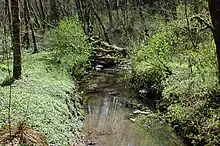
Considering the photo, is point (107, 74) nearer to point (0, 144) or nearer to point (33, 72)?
point (33, 72)

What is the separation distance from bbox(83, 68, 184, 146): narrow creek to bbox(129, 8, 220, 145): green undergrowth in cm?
64

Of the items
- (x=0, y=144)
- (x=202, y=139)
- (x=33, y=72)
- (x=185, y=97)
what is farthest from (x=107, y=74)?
(x=0, y=144)

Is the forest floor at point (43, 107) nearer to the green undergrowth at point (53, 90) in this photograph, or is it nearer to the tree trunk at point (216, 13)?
the green undergrowth at point (53, 90)

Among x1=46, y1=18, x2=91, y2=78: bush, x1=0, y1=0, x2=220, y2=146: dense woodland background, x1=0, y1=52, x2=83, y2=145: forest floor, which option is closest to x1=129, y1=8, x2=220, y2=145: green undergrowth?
x1=0, y1=0, x2=220, y2=146: dense woodland background

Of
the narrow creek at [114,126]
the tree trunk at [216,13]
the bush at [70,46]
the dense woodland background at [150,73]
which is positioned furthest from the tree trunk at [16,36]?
the tree trunk at [216,13]

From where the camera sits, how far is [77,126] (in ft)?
41.4

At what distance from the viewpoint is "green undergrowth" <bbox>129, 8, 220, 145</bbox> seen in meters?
11.2

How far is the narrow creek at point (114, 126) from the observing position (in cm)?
1205

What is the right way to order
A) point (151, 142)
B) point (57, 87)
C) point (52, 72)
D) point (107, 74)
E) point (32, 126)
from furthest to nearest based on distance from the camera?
point (107, 74), point (52, 72), point (57, 87), point (151, 142), point (32, 126)

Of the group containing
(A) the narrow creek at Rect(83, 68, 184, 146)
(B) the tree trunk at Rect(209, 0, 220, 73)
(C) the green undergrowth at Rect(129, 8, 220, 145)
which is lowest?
(A) the narrow creek at Rect(83, 68, 184, 146)

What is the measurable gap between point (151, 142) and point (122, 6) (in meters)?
34.5

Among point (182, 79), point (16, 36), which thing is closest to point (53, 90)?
point (16, 36)

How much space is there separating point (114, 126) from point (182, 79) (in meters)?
3.92

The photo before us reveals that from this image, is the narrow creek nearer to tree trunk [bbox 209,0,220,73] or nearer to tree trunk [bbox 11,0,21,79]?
tree trunk [bbox 11,0,21,79]
